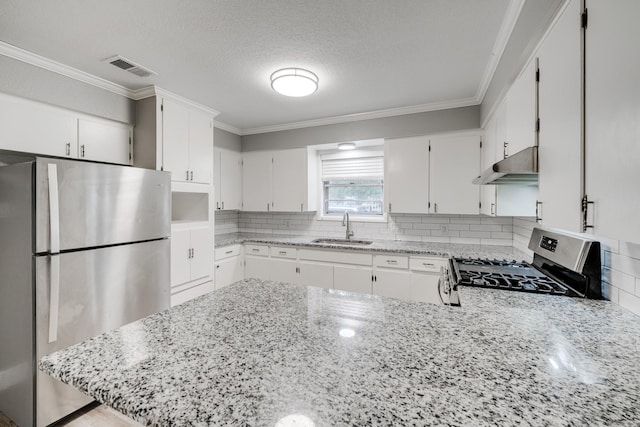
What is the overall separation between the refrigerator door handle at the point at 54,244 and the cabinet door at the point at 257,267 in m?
1.99

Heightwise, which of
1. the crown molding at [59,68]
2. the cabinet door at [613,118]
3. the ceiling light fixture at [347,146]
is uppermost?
the crown molding at [59,68]

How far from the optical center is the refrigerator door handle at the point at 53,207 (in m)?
1.76

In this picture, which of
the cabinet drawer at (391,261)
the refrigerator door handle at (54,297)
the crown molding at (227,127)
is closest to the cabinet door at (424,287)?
the cabinet drawer at (391,261)

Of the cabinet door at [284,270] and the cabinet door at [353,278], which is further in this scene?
the cabinet door at [284,270]

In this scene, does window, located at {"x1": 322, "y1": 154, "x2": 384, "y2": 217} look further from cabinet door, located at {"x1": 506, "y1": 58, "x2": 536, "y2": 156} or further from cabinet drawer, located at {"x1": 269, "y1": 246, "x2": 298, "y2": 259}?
cabinet door, located at {"x1": 506, "y1": 58, "x2": 536, "y2": 156}

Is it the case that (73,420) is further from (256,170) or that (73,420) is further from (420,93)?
(420,93)

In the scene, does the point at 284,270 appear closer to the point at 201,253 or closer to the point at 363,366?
the point at 201,253

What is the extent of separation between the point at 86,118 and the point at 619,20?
11.0 feet

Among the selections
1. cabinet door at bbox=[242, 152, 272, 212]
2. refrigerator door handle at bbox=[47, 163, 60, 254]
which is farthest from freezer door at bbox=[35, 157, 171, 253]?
cabinet door at bbox=[242, 152, 272, 212]

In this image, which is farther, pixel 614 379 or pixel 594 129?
pixel 594 129

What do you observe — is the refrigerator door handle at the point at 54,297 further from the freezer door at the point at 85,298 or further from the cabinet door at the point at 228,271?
the cabinet door at the point at 228,271

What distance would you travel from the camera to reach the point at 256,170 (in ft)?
13.8

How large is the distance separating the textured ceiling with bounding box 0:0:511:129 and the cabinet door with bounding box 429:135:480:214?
0.53 m

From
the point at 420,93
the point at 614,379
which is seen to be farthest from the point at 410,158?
the point at 614,379
